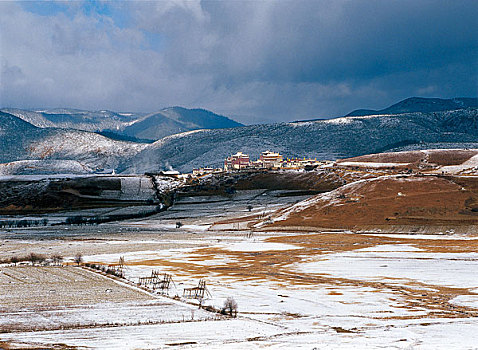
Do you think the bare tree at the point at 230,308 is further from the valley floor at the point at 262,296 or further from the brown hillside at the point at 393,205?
the brown hillside at the point at 393,205

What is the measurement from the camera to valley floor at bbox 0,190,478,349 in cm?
3809

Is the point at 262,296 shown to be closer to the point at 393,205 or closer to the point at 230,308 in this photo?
the point at 230,308

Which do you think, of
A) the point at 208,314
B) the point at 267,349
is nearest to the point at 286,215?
the point at 208,314

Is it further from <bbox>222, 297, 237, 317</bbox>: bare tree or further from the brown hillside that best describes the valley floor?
the brown hillside

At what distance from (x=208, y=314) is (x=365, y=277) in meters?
24.5

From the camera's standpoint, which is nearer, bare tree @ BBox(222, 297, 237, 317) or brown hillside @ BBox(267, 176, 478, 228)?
bare tree @ BBox(222, 297, 237, 317)

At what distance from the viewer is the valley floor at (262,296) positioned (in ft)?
125

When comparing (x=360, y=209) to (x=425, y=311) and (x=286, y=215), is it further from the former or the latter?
(x=425, y=311)

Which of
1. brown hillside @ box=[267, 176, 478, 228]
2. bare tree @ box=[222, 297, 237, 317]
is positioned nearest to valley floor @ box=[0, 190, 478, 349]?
bare tree @ box=[222, 297, 237, 317]

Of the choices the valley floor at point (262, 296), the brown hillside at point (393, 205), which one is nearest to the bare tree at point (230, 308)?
the valley floor at point (262, 296)

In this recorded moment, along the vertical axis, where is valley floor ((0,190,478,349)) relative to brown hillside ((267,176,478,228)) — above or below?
below

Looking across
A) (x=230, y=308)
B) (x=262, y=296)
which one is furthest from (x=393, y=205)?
(x=230, y=308)

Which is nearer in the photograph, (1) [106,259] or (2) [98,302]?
(2) [98,302]

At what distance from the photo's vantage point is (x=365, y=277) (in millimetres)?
64000
